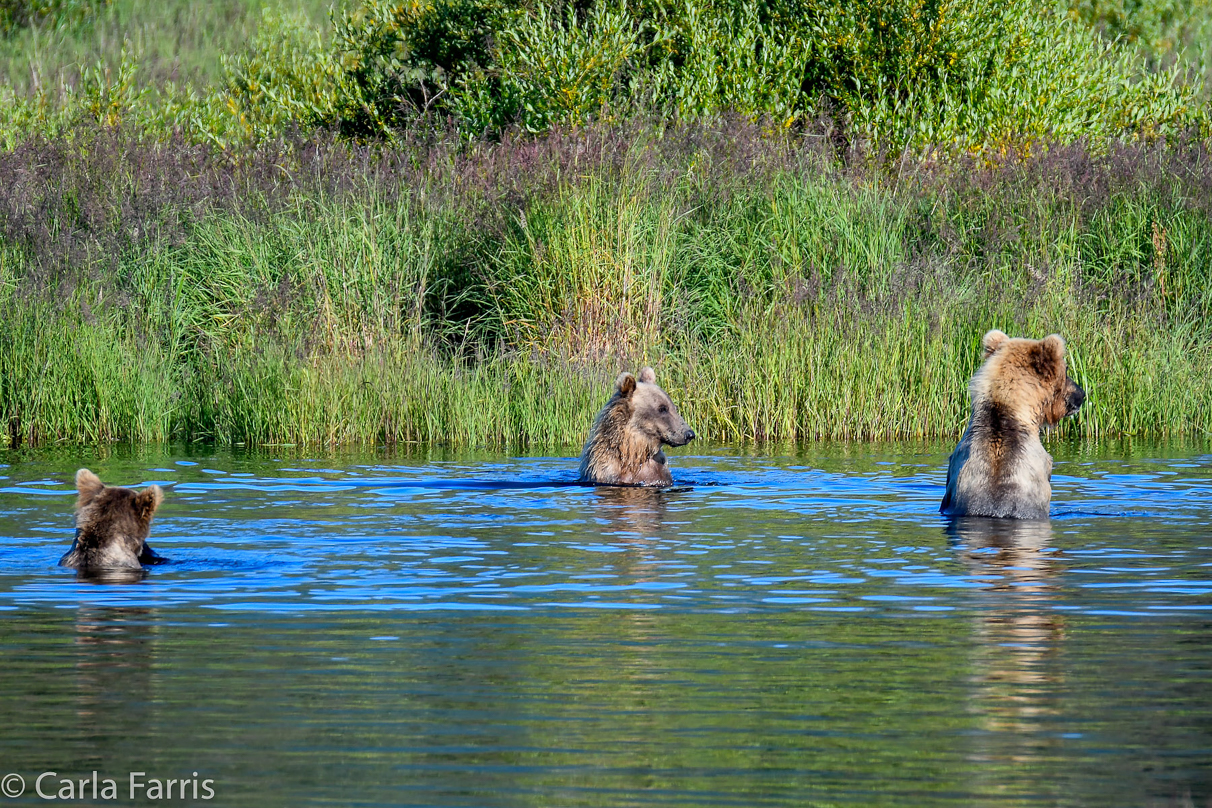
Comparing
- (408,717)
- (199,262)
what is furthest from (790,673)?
(199,262)

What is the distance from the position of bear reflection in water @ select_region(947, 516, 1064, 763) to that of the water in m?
0.02

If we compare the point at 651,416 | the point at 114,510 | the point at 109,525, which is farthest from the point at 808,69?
the point at 109,525

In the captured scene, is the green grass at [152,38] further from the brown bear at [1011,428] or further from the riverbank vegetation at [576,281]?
the brown bear at [1011,428]

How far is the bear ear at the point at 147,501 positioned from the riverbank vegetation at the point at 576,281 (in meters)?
7.20

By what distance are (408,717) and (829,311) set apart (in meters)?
11.9

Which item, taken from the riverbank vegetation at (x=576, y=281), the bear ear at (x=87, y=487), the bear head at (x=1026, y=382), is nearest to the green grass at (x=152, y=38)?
the riverbank vegetation at (x=576, y=281)

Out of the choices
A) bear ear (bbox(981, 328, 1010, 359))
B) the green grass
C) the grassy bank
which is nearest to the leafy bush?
the grassy bank

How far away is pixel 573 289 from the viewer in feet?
58.7

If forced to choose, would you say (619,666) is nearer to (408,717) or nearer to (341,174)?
(408,717)

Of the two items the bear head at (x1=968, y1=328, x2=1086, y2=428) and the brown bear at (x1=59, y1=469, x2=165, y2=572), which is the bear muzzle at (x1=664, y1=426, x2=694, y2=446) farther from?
the brown bear at (x1=59, y1=469, x2=165, y2=572)

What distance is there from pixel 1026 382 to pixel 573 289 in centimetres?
746

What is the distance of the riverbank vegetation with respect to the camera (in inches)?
675

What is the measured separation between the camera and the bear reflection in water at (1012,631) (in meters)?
6.09

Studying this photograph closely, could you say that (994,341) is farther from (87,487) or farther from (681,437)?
(87,487)
